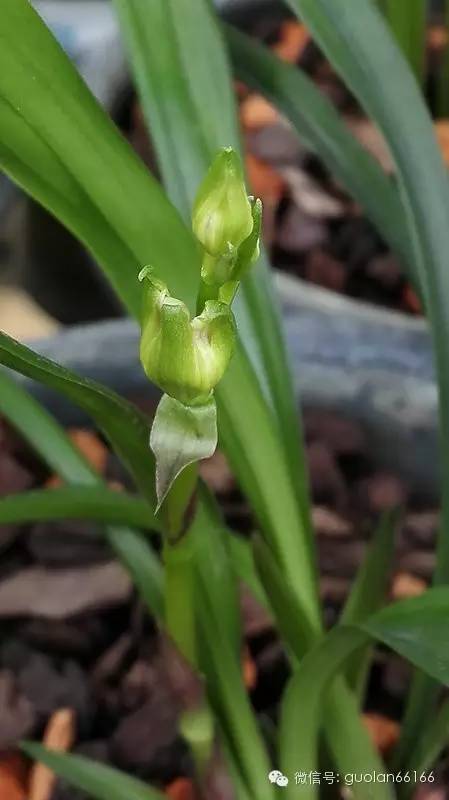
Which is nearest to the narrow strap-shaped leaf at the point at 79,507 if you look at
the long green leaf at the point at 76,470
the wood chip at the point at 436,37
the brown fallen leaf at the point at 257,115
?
the long green leaf at the point at 76,470

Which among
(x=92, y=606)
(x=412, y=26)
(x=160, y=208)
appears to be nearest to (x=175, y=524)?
(x=160, y=208)

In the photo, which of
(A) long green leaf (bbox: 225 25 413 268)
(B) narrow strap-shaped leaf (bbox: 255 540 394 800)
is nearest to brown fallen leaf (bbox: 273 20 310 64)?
(A) long green leaf (bbox: 225 25 413 268)

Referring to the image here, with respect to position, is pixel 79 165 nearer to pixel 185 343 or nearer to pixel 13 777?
pixel 185 343

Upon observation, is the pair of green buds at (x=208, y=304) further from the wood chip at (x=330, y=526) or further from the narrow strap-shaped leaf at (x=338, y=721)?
the wood chip at (x=330, y=526)

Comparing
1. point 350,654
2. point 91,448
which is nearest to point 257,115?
point 91,448

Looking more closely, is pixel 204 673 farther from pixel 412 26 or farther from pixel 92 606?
pixel 412 26

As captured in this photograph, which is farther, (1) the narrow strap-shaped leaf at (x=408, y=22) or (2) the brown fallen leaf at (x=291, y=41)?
(2) the brown fallen leaf at (x=291, y=41)

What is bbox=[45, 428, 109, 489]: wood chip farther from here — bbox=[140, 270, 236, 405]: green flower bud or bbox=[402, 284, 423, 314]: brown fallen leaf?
bbox=[140, 270, 236, 405]: green flower bud
